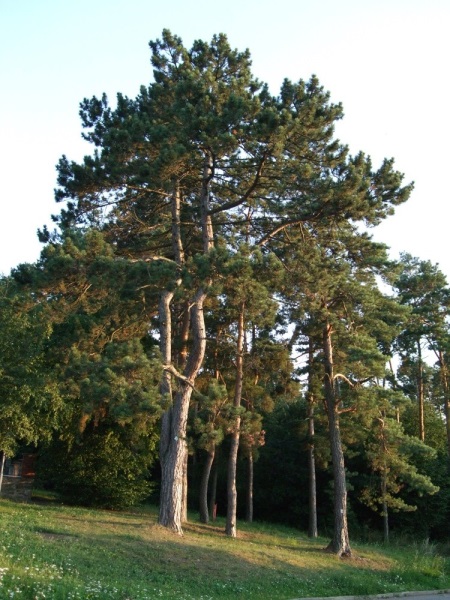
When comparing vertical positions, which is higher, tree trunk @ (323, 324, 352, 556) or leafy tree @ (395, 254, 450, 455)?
leafy tree @ (395, 254, 450, 455)

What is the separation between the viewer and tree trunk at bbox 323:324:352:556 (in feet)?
69.2

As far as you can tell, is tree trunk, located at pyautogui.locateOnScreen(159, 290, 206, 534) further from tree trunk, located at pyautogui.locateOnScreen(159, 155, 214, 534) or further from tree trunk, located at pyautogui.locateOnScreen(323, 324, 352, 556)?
tree trunk, located at pyautogui.locateOnScreen(323, 324, 352, 556)

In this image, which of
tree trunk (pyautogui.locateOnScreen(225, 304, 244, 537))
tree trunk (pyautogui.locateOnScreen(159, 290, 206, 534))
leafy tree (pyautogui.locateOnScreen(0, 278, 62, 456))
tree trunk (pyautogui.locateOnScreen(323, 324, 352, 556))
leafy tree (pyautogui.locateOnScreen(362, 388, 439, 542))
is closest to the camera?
tree trunk (pyautogui.locateOnScreen(159, 290, 206, 534))

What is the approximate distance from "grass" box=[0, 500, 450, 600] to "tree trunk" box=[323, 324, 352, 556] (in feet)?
2.68

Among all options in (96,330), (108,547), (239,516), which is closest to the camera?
(108,547)

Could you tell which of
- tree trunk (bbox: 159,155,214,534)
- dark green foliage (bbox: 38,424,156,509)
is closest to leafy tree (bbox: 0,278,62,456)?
tree trunk (bbox: 159,155,214,534)

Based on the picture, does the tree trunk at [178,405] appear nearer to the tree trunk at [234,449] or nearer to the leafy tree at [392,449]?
the tree trunk at [234,449]

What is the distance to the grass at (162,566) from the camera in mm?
9500

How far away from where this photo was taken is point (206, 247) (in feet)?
62.5

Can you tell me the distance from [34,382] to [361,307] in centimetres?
1155

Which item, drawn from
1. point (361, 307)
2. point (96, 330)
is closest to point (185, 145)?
point (96, 330)

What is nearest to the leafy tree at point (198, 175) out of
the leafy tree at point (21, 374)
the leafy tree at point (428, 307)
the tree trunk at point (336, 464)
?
the leafy tree at point (21, 374)

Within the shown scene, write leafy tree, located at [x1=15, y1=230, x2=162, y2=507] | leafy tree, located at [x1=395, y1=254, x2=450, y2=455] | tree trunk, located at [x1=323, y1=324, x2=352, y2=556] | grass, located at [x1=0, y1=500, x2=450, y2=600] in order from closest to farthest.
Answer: grass, located at [x1=0, y1=500, x2=450, y2=600]
leafy tree, located at [x1=15, y1=230, x2=162, y2=507]
tree trunk, located at [x1=323, y1=324, x2=352, y2=556]
leafy tree, located at [x1=395, y1=254, x2=450, y2=455]

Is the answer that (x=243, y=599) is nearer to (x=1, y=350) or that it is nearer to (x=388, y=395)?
(x=388, y=395)
